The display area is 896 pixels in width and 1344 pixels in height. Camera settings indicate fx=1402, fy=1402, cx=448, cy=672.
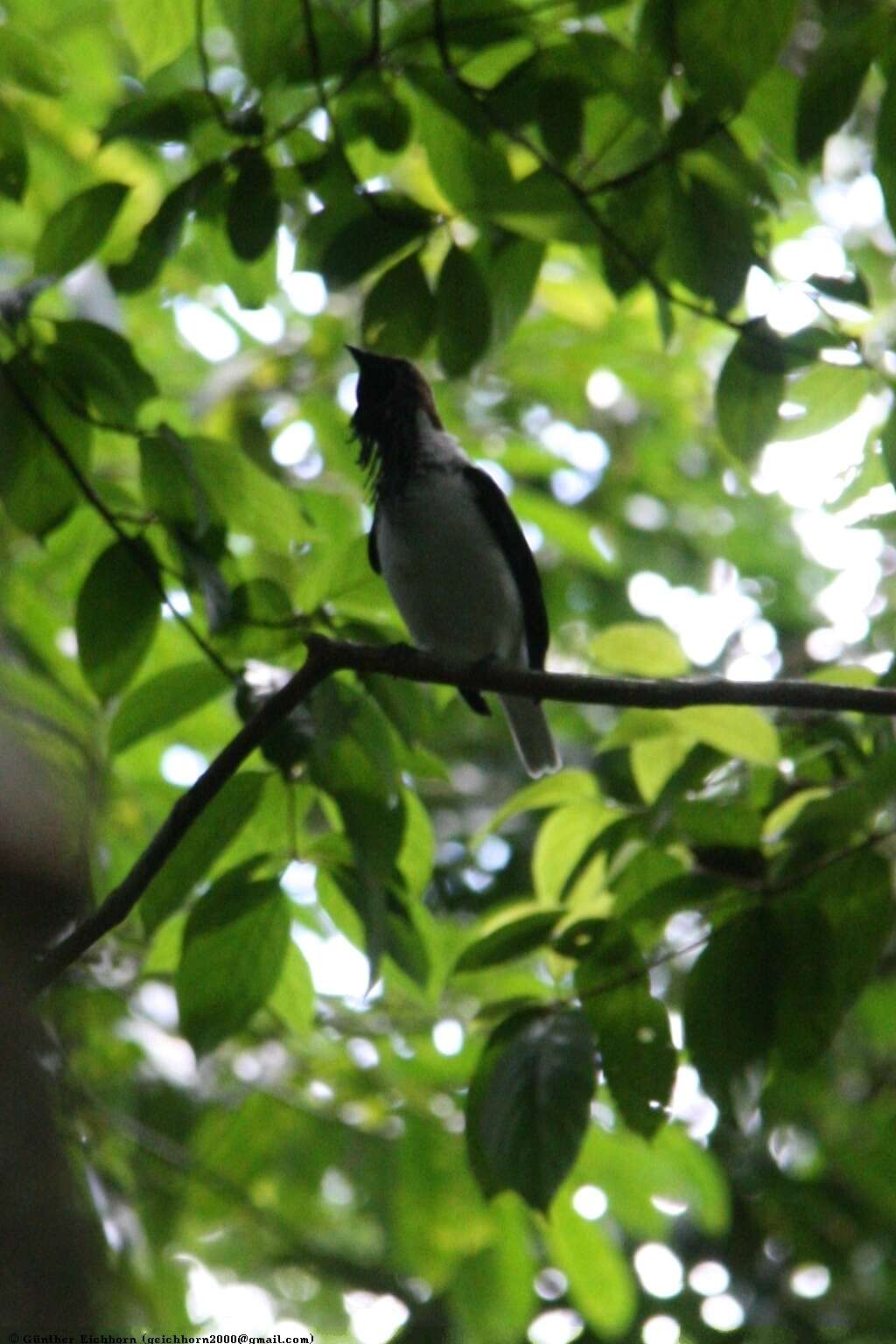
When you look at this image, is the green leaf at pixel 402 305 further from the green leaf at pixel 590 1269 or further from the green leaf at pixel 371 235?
the green leaf at pixel 590 1269

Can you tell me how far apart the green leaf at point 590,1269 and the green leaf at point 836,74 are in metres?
2.88

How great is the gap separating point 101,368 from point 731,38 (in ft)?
4.83

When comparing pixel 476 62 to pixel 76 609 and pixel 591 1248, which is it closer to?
pixel 76 609

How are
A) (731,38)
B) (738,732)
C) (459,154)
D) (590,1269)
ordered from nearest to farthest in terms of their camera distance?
(731,38), (738,732), (459,154), (590,1269)

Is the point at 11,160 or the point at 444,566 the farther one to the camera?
the point at 444,566

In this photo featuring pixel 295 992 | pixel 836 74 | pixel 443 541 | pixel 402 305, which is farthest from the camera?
pixel 443 541

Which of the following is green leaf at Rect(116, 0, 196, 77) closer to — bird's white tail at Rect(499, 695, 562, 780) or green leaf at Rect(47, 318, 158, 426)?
green leaf at Rect(47, 318, 158, 426)

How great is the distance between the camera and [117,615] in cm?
305

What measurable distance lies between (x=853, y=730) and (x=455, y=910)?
349 centimetres

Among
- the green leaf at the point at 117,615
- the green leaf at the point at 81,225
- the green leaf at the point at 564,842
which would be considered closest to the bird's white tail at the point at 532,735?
the green leaf at the point at 564,842

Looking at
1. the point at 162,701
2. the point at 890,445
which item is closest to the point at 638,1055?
Answer: the point at 162,701

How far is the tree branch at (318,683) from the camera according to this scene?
2.64 metres

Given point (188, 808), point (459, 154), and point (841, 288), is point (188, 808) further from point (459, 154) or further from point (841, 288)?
point (841, 288)

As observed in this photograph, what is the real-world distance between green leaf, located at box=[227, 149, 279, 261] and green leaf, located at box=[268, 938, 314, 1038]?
5.39 ft
